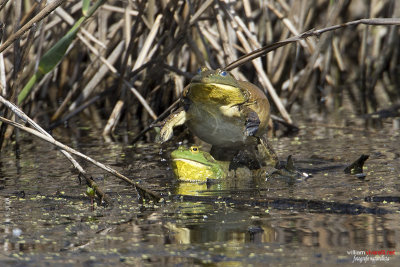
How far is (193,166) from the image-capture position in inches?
157

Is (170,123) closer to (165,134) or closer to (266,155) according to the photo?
(165,134)

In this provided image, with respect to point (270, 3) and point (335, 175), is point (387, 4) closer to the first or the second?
point (270, 3)

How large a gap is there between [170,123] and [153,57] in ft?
7.45

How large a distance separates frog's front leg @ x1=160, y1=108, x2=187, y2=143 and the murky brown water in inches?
11.8

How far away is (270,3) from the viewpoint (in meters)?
6.85

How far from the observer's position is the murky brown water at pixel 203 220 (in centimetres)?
248

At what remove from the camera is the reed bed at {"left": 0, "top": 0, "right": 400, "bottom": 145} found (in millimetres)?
5302

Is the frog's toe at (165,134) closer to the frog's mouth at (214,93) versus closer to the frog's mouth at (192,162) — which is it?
the frog's mouth at (192,162)

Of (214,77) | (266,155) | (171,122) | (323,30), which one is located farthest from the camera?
(266,155)

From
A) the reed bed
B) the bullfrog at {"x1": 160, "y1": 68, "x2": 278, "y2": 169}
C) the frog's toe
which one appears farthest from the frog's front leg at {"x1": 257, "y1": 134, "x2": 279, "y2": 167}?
the reed bed

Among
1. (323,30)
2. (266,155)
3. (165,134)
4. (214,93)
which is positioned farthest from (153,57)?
(323,30)

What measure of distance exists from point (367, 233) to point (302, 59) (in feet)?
20.9

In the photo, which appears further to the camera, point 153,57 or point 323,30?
point 153,57

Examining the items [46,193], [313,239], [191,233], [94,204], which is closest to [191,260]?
[191,233]
